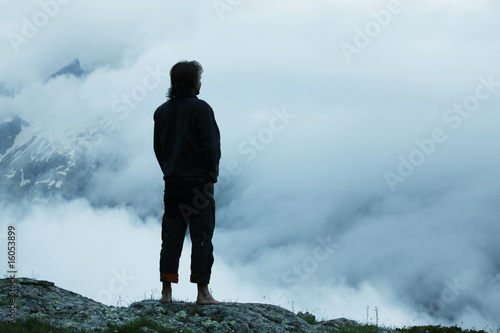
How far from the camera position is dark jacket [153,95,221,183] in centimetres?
855

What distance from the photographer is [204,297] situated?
9.33m

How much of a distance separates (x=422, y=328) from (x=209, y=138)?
9.68 meters

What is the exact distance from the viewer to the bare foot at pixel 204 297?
9258 millimetres

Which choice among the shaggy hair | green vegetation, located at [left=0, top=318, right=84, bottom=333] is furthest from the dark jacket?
green vegetation, located at [left=0, top=318, right=84, bottom=333]

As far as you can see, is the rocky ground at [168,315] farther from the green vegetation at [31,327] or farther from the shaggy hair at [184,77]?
the shaggy hair at [184,77]

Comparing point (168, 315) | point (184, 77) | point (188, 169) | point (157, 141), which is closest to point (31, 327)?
point (168, 315)

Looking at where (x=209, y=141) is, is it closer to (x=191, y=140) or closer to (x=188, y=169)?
(x=191, y=140)

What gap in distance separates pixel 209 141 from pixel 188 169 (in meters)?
0.59

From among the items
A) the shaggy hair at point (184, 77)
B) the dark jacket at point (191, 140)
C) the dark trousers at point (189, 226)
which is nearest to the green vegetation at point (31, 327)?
the dark trousers at point (189, 226)

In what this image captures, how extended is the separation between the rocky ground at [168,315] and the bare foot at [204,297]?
0.12 m

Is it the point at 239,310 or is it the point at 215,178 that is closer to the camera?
the point at 215,178

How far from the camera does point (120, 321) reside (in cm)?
884

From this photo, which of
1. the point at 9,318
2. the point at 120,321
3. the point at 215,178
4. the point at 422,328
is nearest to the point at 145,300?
the point at 120,321

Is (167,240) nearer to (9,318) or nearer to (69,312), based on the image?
(69,312)
